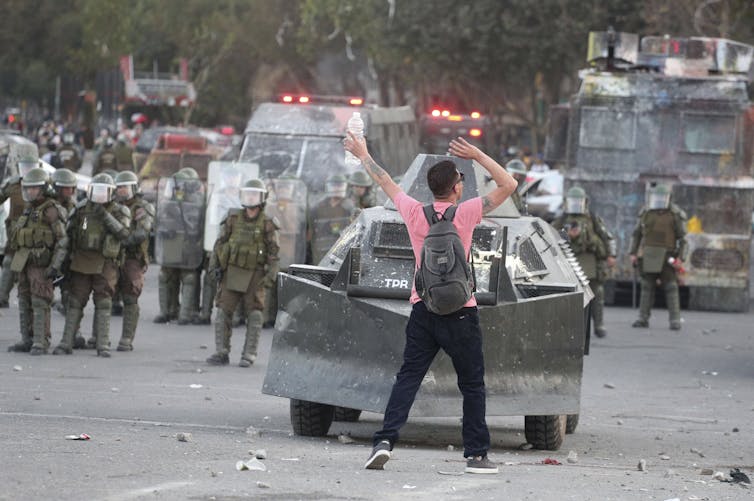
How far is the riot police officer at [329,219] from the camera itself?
812 inches

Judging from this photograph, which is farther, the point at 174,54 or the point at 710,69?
the point at 174,54

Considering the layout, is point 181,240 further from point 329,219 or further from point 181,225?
point 329,219

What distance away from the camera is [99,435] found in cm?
1071

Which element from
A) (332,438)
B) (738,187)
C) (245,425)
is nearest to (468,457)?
(332,438)

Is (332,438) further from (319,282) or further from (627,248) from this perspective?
(627,248)

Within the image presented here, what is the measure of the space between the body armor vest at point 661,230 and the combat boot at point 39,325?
Result: 769 centimetres

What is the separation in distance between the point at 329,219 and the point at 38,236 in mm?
5229

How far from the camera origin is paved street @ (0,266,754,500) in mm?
8867

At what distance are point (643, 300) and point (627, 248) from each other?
275 centimetres

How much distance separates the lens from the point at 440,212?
9.41 m

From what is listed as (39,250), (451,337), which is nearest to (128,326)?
(39,250)

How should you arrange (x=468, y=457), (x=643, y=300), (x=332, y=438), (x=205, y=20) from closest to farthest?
(x=468, y=457) → (x=332, y=438) → (x=643, y=300) → (x=205, y=20)

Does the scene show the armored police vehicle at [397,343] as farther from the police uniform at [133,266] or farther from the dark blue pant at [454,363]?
the police uniform at [133,266]

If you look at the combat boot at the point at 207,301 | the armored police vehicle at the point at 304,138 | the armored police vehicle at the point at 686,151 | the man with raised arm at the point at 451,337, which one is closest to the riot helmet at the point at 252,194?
the combat boot at the point at 207,301
